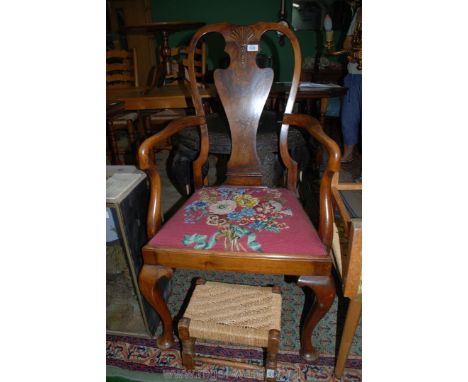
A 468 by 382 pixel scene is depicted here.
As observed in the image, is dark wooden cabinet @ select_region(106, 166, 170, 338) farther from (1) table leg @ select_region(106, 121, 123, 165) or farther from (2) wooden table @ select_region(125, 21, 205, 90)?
(1) table leg @ select_region(106, 121, 123, 165)

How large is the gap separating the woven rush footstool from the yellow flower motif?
0.32 metres

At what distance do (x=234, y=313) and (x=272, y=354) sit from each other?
0.56ft

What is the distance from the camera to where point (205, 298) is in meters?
1.07

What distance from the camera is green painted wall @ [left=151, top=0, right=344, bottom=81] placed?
486cm

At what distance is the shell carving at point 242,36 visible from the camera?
1171mm

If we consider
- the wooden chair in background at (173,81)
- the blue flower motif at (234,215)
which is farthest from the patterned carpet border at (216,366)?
the wooden chair in background at (173,81)

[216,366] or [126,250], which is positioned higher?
[126,250]

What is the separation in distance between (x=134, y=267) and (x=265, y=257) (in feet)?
1.72

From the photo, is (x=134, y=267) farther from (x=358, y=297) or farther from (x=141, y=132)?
(x=141, y=132)

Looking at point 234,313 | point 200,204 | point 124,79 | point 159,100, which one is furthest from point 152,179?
point 124,79

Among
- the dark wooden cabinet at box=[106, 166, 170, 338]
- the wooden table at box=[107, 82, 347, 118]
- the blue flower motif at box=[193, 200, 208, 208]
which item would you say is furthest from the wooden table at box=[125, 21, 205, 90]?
the blue flower motif at box=[193, 200, 208, 208]

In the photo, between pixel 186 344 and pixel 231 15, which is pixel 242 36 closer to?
pixel 186 344

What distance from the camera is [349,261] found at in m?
0.81

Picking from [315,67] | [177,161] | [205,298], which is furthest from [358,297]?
[315,67]
